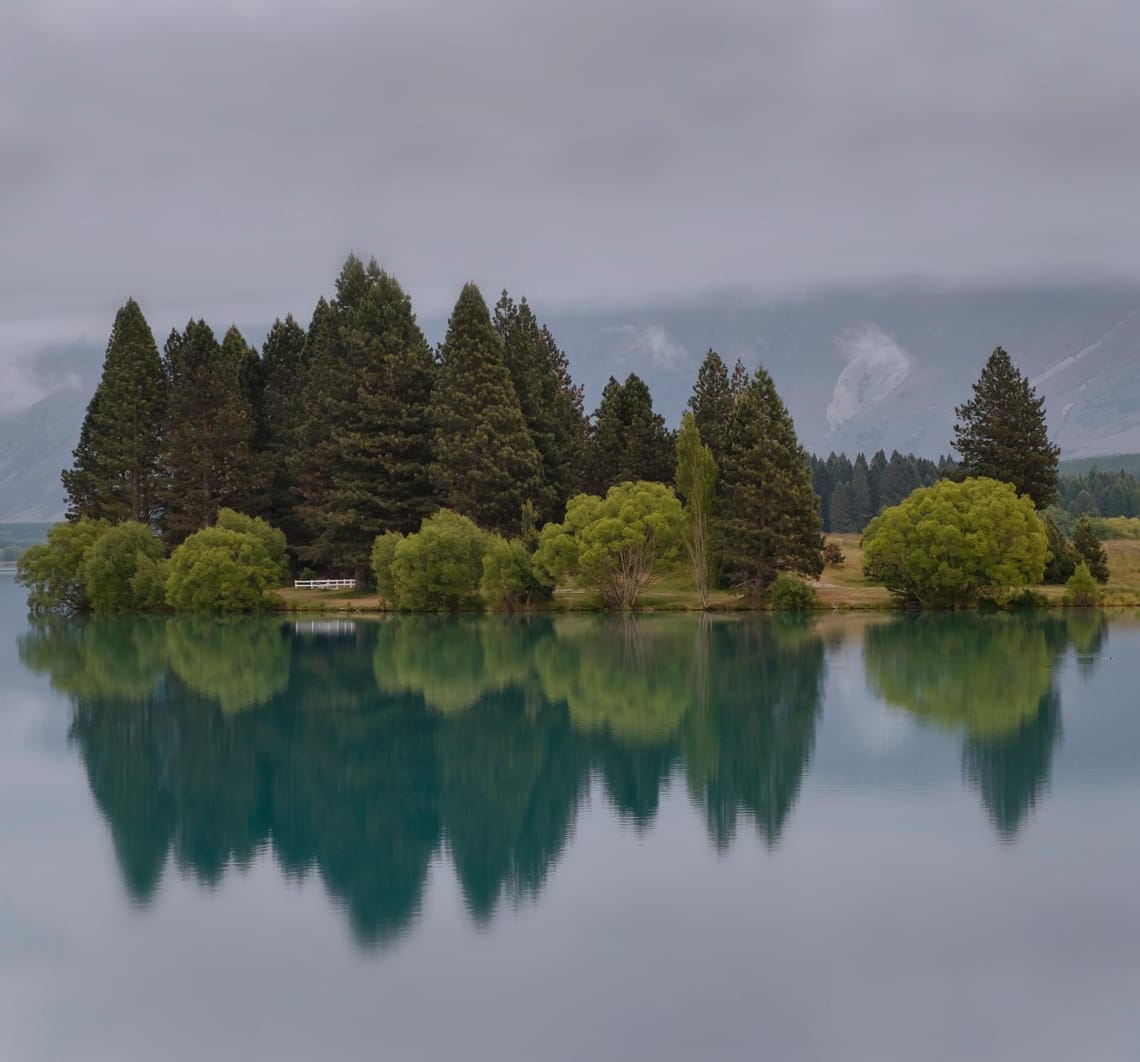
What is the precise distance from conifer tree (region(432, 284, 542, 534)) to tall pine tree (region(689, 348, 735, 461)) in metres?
9.65

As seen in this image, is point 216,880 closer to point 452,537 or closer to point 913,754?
point 913,754

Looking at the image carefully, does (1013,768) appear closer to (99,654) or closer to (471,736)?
(471,736)

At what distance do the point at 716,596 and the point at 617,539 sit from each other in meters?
8.30

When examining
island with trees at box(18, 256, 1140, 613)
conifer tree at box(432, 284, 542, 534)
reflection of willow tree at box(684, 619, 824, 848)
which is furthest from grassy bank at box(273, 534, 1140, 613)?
reflection of willow tree at box(684, 619, 824, 848)

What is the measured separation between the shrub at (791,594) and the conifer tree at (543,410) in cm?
1333

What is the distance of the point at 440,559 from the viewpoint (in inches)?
2640

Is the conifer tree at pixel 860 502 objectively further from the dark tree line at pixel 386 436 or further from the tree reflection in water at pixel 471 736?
the tree reflection in water at pixel 471 736

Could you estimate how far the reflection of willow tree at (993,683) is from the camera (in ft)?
83.3

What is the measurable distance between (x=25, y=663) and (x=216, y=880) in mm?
35137

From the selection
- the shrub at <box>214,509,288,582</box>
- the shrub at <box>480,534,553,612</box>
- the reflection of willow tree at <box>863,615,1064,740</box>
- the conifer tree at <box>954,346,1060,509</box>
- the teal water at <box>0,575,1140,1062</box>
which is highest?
the conifer tree at <box>954,346,1060,509</box>

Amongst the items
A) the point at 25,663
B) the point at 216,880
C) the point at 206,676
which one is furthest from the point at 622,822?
the point at 25,663

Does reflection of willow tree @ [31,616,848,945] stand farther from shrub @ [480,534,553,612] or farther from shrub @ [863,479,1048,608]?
shrub @ [863,479,1048,608]

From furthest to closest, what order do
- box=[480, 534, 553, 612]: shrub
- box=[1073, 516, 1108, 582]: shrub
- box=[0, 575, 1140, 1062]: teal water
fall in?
1. box=[1073, 516, 1108, 582]: shrub
2. box=[480, 534, 553, 612]: shrub
3. box=[0, 575, 1140, 1062]: teal water

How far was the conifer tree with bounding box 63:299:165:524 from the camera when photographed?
269ft
